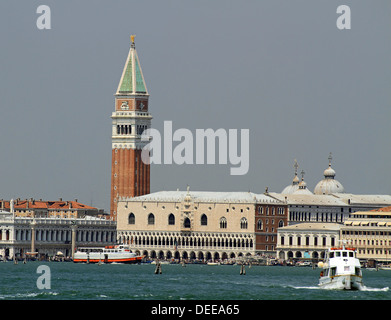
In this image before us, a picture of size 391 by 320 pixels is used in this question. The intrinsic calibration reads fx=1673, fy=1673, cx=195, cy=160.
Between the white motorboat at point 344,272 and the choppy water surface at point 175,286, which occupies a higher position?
the white motorboat at point 344,272

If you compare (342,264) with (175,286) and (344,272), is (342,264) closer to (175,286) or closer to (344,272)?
(344,272)

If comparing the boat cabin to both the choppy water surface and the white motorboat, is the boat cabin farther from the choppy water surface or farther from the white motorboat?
the choppy water surface

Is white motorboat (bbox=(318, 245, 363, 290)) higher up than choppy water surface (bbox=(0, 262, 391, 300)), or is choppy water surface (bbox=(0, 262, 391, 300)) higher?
white motorboat (bbox=(318, 245, 363, 290))

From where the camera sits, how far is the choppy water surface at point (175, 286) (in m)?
120

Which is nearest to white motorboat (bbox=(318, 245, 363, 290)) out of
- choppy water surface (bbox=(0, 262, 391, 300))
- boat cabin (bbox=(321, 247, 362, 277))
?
boat cabin (bbox=(321, 247, 362, 277))

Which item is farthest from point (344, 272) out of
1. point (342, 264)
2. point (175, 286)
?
point (175, 286)

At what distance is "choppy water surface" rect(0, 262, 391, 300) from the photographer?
120m

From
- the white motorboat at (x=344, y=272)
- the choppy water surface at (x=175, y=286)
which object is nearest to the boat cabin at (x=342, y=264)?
the white motorboat at (x=344, y=272)

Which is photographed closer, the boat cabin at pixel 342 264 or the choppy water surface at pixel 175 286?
the choppy water surface at pixel 175 286

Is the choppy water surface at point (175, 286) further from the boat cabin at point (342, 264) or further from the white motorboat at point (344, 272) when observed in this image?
the boat cabin at point (342, 264)
